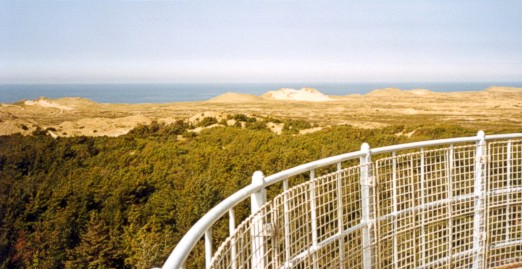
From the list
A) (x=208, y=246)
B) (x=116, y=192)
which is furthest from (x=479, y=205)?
(x=116, y=192)

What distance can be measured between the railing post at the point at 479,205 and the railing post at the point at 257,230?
2.88m

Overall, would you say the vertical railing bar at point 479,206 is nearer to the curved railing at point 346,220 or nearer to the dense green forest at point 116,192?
the curved railing at point 346,220

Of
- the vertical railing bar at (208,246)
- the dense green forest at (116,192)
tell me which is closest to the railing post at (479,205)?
the vertical railing bar at (208,246)

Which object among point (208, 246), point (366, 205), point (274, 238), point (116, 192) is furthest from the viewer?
point (116, 192)

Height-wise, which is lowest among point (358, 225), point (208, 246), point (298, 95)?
point (298, 95)

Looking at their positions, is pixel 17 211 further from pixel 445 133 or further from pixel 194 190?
pixel 445 133

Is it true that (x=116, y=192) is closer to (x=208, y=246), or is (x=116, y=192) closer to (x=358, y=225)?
(x=358, y=225)

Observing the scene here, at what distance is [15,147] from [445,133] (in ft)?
64.9

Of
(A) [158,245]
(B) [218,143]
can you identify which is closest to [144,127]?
(B) [218,143]

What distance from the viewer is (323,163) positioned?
119 inches

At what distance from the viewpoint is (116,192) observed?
14.8 meters

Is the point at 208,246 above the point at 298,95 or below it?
above

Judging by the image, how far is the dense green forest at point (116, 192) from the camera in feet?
41.4

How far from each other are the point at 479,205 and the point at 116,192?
12172 mm
